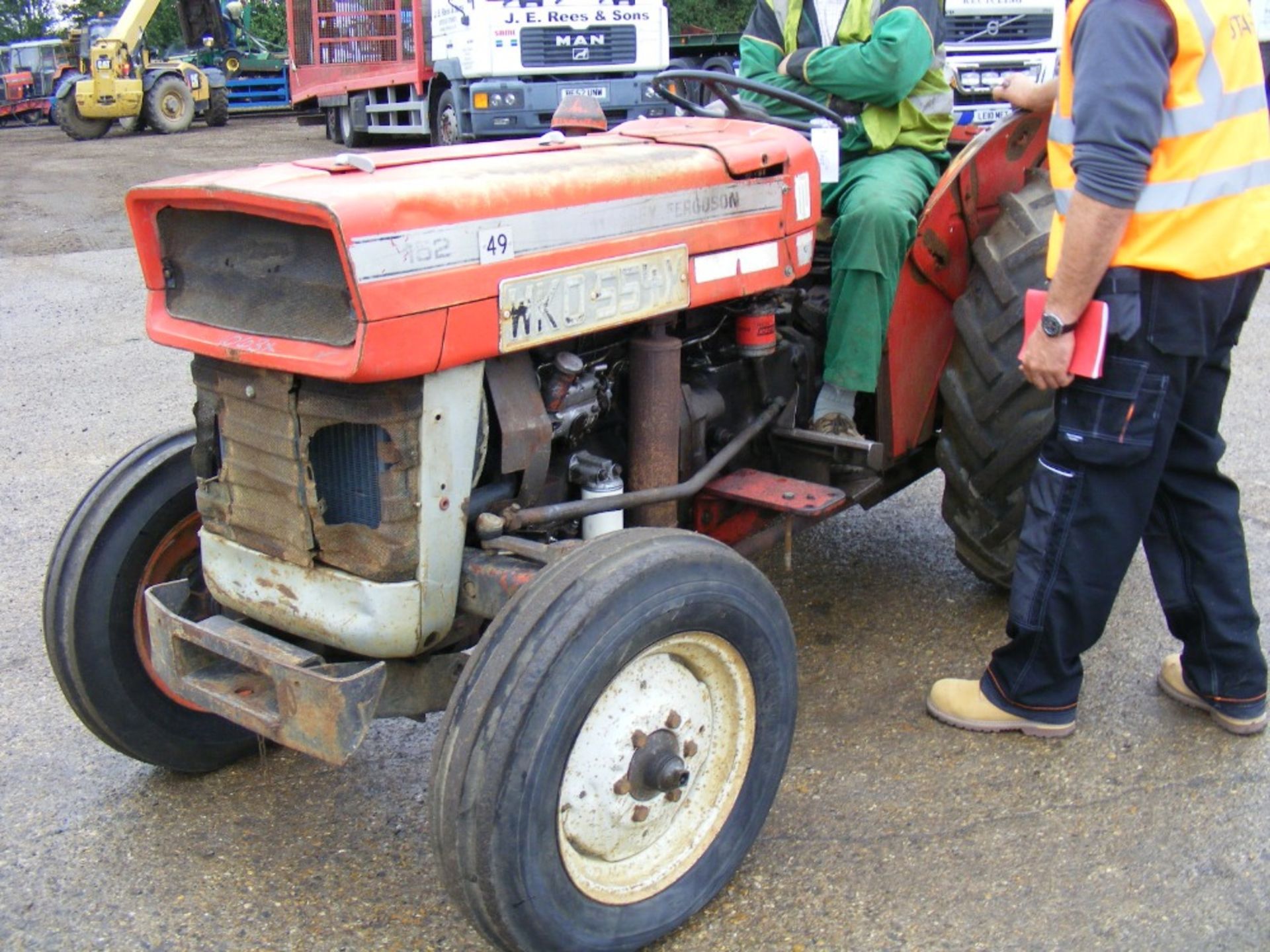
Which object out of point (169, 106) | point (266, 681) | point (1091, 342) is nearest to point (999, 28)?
point (1091, 342)

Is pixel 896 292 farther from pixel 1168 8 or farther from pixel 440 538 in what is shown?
pixel 440 538

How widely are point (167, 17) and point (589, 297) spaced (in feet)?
116

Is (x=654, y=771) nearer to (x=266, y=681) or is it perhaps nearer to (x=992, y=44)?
(x=266, y=681)

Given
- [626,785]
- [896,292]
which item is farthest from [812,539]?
[626,785]

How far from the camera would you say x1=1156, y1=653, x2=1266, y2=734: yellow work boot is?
3.13 metres

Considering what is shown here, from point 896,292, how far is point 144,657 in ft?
6.83

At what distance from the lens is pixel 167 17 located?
33.3m

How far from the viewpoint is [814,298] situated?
354 centimetres

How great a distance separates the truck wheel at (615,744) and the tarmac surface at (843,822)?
0.21m

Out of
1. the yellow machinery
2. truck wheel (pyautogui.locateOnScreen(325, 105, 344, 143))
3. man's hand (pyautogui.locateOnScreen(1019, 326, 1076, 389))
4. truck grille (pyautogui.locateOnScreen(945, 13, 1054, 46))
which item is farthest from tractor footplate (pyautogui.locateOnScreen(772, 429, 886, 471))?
the yellow machinery

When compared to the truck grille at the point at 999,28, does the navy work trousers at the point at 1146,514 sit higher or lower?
lower

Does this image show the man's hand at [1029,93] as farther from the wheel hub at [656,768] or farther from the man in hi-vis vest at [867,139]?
the wheel hub at [656,768]

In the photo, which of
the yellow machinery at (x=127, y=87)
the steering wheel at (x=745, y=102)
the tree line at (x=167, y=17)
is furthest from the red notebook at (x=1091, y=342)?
the tree line at (x=167, y=17)

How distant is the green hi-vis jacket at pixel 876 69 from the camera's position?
3.29 metres
